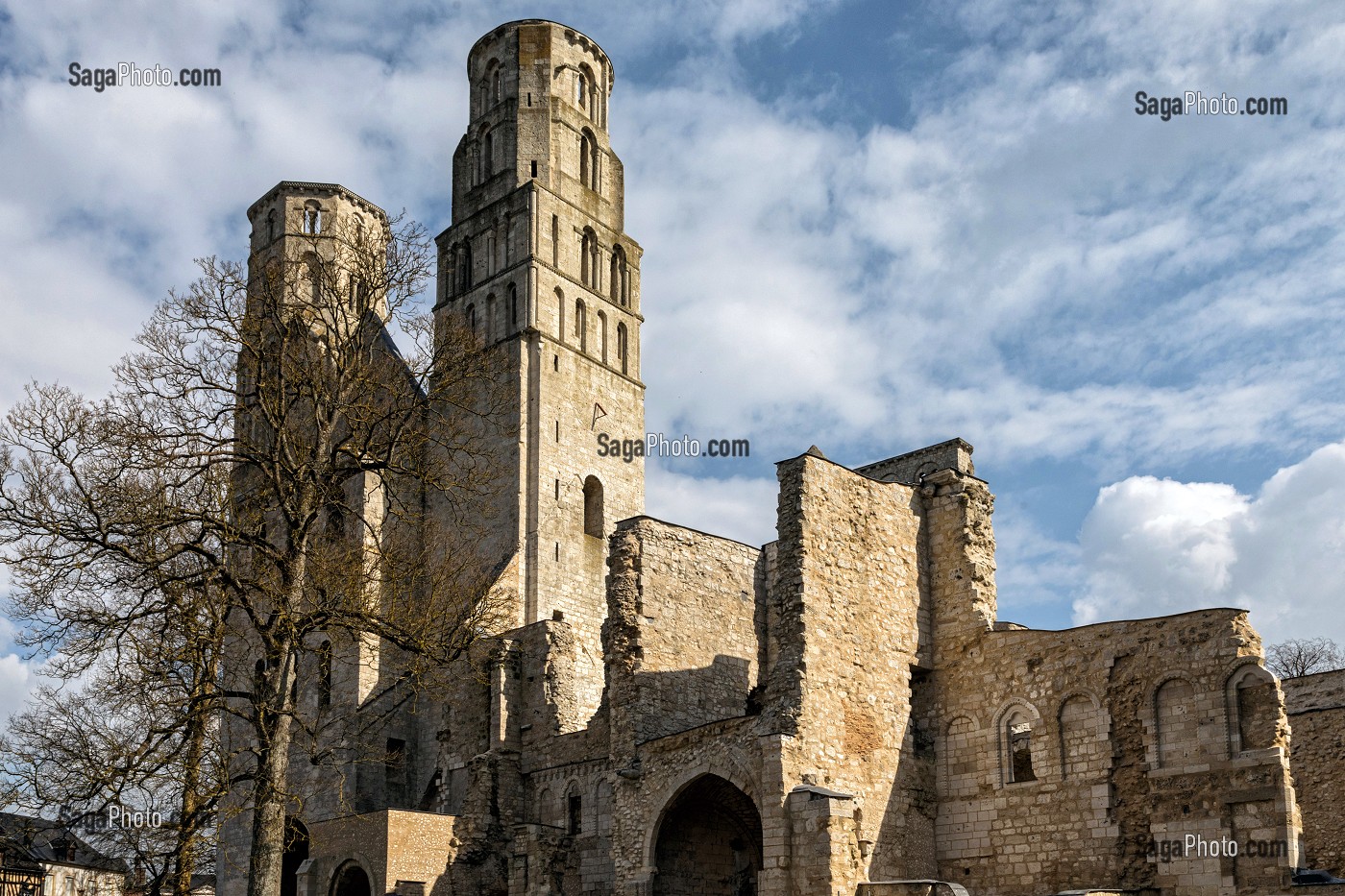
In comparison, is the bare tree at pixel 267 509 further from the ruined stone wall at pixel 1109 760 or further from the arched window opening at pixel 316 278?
the ruined stone wall at pixel 1109 760

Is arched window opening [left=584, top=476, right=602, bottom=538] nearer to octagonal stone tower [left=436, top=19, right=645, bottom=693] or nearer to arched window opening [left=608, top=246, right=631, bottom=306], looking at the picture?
octagonal stone tower [left=436, top=19, right=645, bottom=693]

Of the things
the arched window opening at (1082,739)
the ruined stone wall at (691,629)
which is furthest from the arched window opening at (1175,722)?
the ruined stone wall at (691,629)

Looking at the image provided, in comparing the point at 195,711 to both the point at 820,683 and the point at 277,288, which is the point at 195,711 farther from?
the point at 820,683

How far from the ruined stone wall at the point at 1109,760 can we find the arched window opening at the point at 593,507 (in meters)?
19.9

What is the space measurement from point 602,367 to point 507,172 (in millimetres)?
7382

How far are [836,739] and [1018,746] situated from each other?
3155 millimetres

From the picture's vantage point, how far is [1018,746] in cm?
2231

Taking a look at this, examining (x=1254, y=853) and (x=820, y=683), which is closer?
(x=1254, y=853)

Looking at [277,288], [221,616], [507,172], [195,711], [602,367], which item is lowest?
[195,711]

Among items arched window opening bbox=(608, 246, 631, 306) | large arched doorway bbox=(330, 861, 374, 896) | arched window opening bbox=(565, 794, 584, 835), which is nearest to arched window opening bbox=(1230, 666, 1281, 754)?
arched window opening bbox=(565, 794, 584, 835)

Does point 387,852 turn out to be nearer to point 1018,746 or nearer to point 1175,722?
point 1018,746

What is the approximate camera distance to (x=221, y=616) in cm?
1919

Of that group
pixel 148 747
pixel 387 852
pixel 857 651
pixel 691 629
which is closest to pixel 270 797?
pixel 148 747

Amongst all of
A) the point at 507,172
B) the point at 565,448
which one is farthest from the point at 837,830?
the point at 507,172
